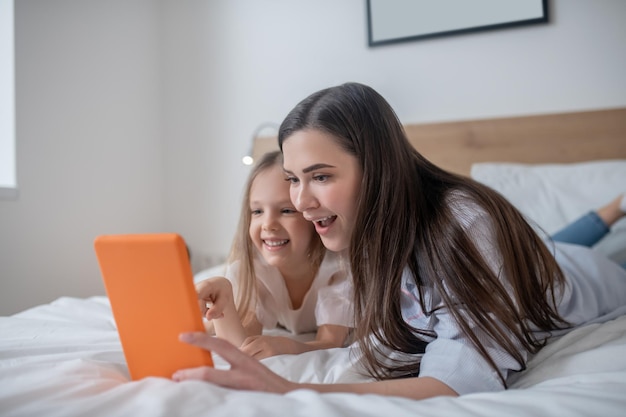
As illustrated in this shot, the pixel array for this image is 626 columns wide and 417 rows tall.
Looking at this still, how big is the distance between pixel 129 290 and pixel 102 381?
124mm

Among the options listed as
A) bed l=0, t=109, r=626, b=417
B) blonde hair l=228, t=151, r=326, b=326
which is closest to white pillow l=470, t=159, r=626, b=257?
bed l=0, t=109, r=626, b=417

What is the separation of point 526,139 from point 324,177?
4.38 feet

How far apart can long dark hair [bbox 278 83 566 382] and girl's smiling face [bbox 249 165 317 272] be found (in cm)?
26

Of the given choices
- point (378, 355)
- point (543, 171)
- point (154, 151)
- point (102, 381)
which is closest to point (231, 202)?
point (154, 151)

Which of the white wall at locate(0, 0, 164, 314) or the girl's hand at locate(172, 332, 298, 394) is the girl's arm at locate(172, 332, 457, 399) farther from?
the white wall at locate(0, 0, 164, 314)

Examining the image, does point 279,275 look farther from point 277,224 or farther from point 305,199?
point 305,199

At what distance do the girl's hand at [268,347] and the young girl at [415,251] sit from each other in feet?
0.54

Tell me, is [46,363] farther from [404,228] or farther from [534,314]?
[534,314]

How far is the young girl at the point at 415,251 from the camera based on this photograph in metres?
0.74

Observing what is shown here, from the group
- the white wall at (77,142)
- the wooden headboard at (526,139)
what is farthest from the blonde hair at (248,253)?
the white wall at (77,142)

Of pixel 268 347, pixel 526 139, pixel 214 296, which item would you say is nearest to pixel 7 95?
pixel 214 296

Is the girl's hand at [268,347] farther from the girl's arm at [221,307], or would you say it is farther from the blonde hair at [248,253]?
the blonde hair at [248,253]

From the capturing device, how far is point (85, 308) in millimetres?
1316

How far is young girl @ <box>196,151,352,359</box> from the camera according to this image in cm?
111
